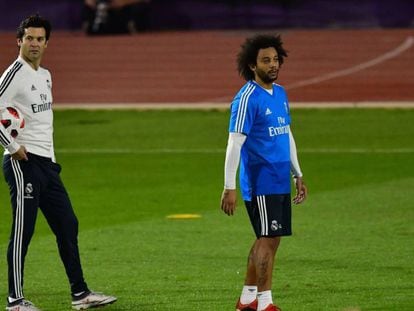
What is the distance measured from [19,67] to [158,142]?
14221mm

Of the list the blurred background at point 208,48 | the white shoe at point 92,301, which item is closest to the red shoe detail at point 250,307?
the white shoe at point 92,301

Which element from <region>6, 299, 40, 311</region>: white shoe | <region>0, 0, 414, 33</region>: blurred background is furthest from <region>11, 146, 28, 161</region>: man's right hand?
<region>0, 0, 414, 33</region>: blurred background

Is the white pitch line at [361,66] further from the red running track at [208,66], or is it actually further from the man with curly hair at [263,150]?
the man with curly hair at [263,150]

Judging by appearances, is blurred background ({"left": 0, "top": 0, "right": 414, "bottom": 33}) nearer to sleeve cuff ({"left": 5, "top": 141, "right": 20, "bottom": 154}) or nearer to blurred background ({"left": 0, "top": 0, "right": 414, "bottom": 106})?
blurred background ({"left": 0, "top": 0, "right": 414, "bottom": 106})

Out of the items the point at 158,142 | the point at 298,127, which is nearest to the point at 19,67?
the point at 158,142

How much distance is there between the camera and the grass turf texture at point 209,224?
475 inches

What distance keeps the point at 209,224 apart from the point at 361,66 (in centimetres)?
2097

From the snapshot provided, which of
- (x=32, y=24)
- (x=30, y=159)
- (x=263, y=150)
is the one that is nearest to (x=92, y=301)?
(x=30, y=159)

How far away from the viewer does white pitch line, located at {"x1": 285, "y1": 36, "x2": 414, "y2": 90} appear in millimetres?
34875

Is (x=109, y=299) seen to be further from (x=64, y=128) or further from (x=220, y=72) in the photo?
(x=220, y=72)

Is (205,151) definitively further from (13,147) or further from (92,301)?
(13,147)

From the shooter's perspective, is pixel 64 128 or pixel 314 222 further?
pixel 64 128

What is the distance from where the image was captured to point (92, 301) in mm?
11336

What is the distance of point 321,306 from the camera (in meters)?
11.2
